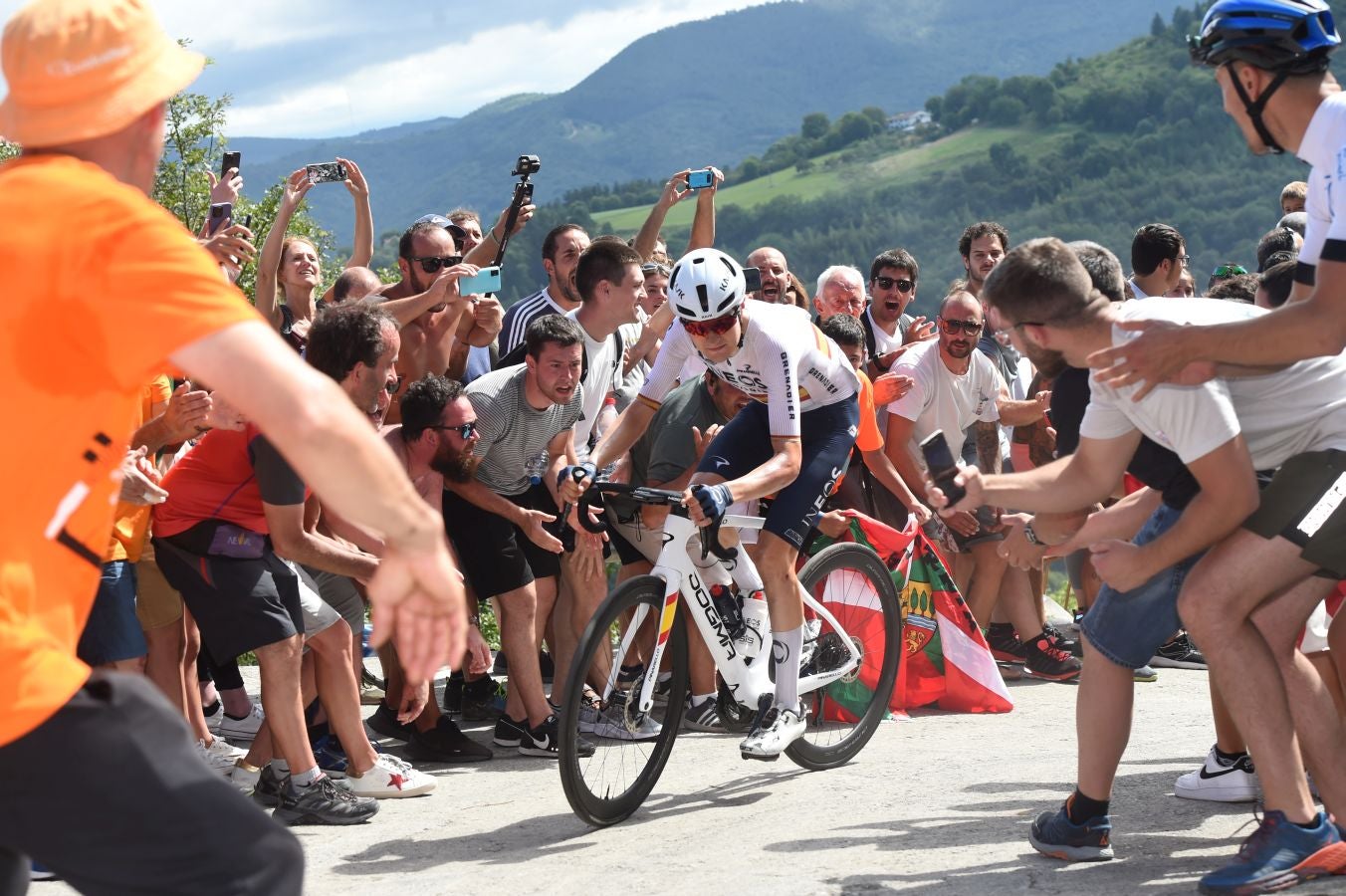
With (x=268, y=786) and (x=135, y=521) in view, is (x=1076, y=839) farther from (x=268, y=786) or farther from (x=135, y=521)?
(x=135, y=521)

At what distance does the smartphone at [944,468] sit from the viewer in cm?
459

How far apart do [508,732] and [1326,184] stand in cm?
481

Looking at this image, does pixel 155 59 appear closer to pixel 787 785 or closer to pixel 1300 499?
pixel 1300 499

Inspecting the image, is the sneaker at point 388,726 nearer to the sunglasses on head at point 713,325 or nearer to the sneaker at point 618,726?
the sneaker at point 618,726

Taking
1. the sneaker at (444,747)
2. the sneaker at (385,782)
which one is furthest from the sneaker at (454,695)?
the sneaker at (385,782)

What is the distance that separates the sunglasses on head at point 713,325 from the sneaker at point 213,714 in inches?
140

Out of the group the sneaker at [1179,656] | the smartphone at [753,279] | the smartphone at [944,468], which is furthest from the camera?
the sneaker at [1179,656]

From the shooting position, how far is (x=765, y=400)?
271 inches

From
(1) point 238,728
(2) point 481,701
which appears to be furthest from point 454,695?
(1) point 238,728

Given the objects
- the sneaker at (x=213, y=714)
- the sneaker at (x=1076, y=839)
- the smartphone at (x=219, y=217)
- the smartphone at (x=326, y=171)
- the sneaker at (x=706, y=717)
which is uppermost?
the smartphone at (x=326, y=171)

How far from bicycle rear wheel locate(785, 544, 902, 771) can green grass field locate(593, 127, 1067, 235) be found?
14003cm

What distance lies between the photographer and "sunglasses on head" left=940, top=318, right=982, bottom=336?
347 inches

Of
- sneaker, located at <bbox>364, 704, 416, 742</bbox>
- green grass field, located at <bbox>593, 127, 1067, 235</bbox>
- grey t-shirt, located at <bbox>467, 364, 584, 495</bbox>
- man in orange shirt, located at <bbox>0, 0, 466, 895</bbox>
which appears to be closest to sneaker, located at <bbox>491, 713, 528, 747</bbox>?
sneaker, located at <bbox>364, 704, 416, 742</bbox>

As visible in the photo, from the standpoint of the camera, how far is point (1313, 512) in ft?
13.8
